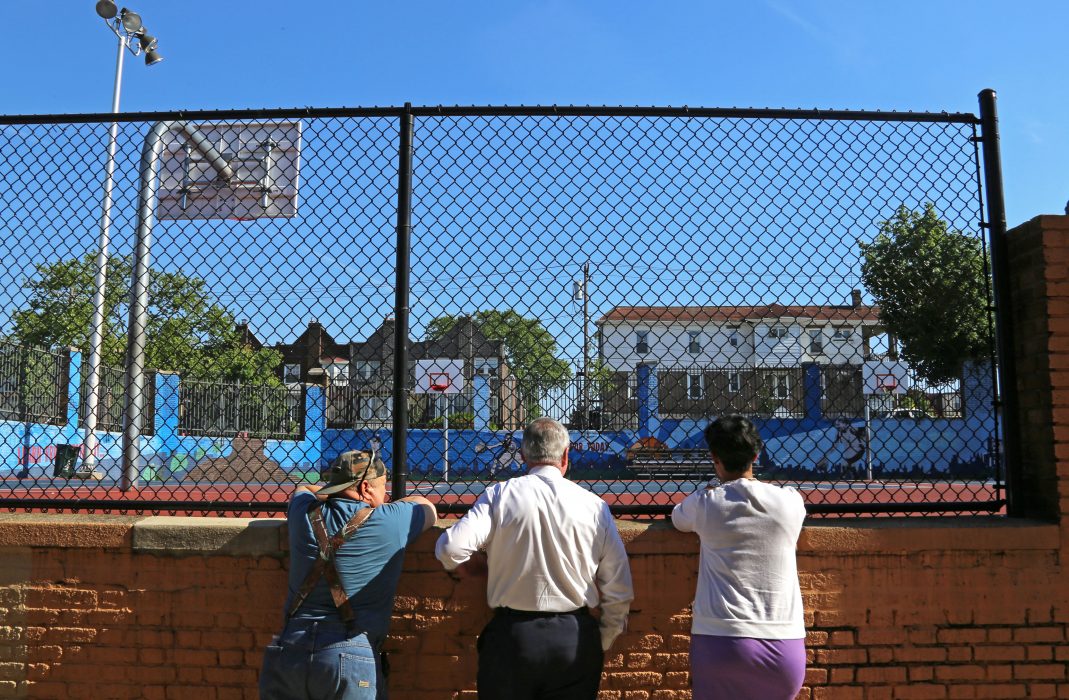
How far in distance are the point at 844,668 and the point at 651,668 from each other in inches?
34.8

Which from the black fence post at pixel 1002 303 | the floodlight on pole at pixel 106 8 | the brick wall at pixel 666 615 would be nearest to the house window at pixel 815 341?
the black fence post at pixel 1002 303

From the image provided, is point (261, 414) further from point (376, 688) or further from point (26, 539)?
point (376, 688)

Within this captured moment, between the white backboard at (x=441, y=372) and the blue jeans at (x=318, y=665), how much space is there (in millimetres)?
1807

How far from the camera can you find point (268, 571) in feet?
11.2

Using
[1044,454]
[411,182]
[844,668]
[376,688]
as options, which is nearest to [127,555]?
[376,688]

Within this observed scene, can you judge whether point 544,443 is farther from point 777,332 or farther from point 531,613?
point 777,332

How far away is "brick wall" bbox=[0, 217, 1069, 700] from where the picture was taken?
3.37 meters

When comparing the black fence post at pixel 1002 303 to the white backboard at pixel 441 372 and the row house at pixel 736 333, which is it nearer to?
the row house at pixel 736 333

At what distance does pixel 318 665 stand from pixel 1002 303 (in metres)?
3.51

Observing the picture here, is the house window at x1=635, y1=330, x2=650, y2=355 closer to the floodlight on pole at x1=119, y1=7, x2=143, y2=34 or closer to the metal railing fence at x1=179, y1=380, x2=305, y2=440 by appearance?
the metal railing fence at x1=179, y1=380, x2=305, y2=440

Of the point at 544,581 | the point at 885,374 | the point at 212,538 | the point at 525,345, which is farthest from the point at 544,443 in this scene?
the point at 885,374

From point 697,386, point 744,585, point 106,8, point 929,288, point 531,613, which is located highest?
point 106,8

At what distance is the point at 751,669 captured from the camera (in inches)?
102

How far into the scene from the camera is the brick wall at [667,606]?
11.1 feet
